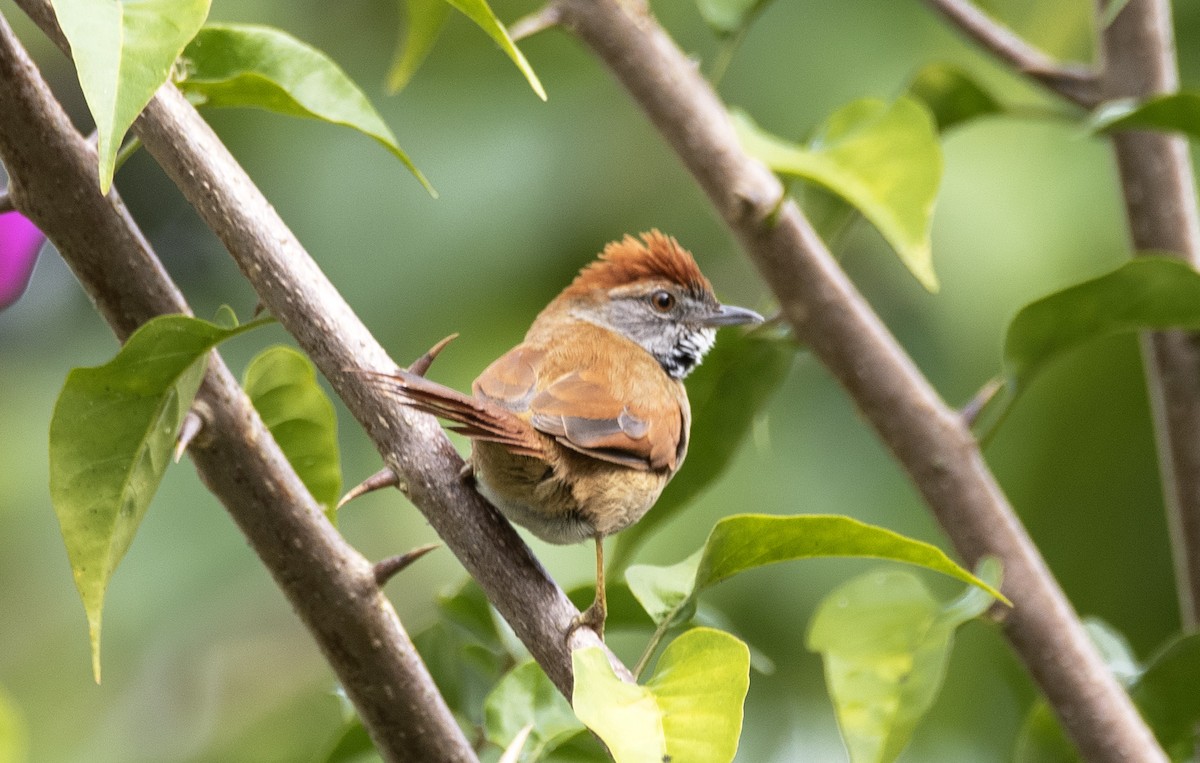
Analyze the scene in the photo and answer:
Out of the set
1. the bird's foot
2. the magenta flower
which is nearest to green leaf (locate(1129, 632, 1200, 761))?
the bird's foot

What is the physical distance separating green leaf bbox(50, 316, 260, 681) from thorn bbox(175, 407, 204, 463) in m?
0.01

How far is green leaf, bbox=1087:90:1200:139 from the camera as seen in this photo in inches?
83.4

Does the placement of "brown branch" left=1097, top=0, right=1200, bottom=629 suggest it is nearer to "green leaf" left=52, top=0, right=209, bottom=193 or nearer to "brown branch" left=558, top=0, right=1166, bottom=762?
"brown branch" left=558, top=0, right=1166, bottom=762

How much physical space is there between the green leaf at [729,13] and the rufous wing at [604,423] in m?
0.74

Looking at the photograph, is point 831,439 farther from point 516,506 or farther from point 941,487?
point 516,506

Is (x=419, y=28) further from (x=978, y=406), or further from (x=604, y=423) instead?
(x=978, y=406)

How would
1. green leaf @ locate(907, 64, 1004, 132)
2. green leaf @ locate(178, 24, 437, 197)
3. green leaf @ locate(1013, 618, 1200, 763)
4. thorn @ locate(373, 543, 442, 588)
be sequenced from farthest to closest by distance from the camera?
green leaf @ locate(907, 64, 1004, 132)
green leaf @ locate(1013, 618, 1200, 763)
green leaf @ locate(178, 24, 437, 197)
thorn @ locate(373, 543, 442, 588)

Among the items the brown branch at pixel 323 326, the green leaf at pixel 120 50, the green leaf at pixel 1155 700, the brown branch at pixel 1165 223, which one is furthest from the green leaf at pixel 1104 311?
the green leaf at pixel 120 50

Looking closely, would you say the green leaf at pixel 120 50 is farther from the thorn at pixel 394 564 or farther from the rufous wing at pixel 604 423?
the rufous wing at pixel 604 423

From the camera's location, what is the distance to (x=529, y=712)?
1.84 meters

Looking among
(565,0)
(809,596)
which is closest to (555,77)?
(809,596)

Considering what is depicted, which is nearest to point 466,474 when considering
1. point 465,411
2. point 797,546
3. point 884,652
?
point 465,411

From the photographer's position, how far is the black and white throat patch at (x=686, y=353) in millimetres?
2936

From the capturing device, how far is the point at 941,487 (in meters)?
2.24
